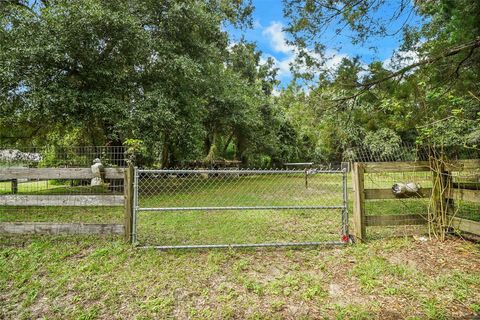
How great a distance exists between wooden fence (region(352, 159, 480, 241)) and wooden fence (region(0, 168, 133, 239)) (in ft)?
10.5

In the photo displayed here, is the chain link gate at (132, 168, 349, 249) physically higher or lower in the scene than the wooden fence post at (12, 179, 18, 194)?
lower

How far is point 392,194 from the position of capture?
412cm

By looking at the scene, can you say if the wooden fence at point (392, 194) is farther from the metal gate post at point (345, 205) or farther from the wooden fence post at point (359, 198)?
the metal gate post at point (345, 205)

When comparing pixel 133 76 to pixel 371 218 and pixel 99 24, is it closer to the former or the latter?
pixel 99 24

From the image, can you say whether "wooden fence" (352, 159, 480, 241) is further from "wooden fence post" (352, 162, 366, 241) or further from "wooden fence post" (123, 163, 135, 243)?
"wooden fence post" (123, 163, 135, 243)

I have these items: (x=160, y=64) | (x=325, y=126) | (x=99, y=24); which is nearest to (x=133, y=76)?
(x=160, y=64)

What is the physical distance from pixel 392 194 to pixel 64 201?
4685 millimetres

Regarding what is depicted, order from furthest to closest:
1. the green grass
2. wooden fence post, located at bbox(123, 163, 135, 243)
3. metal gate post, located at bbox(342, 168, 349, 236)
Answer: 1. metal gate post, located at bbox(342, 168, 349, 236)
2. wooden fence post, located at bbox(123, 163, 135, 243)
3. the green grass

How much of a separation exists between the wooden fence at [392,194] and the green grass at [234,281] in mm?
304

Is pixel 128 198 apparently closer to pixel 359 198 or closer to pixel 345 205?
pixel 345 205

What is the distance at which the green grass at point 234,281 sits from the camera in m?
2.44

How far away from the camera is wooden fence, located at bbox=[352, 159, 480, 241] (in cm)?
390

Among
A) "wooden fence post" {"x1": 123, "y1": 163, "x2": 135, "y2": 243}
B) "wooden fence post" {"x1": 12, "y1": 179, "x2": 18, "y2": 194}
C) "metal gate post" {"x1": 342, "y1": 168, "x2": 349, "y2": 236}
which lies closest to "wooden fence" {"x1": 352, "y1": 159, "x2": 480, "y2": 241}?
"metal gate post" {"x1": 342, "y1": 168, "x2": 349, "y2": 236}

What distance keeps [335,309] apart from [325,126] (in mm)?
4138
